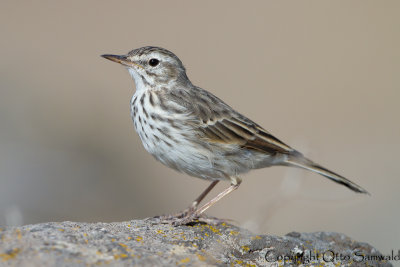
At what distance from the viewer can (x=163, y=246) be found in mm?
5578

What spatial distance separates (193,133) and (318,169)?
168 centimetres

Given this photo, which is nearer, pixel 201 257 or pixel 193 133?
pixel 201 257

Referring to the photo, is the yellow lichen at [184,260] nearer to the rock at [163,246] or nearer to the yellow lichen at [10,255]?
the rock at [163,246]

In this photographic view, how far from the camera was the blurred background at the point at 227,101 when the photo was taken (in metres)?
10.5

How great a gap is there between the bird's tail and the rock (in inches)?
30.9

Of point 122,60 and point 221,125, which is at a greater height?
point 122,60

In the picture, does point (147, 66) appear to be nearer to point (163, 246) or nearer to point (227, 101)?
point (163, 246)

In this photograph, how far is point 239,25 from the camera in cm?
2323

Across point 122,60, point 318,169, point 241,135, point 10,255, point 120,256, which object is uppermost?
point 122,60

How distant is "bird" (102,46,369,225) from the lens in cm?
725

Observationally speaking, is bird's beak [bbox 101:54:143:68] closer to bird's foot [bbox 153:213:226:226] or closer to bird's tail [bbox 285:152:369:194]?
bird's foot [bbox 153:213:226:226]

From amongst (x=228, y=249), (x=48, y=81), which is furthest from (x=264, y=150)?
(x=48, y=81)

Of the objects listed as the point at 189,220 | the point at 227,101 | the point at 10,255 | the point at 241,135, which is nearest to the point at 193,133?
the point at 241,135

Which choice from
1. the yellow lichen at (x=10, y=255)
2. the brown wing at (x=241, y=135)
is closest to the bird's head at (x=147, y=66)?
the brown wing at (x=241, y=135)
